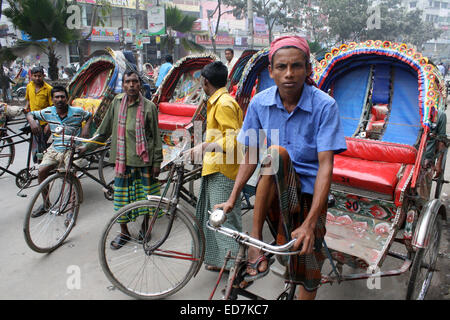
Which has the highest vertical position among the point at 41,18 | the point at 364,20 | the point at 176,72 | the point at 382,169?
the point at 364,20

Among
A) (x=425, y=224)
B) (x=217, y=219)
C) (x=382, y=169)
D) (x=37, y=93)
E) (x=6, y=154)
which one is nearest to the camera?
(x=217, y=219)

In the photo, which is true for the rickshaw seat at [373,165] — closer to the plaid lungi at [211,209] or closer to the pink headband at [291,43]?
the plaid lungi at [211,209]

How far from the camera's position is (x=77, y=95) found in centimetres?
589

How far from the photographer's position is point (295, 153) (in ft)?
5.98

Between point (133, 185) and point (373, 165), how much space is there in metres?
2.19

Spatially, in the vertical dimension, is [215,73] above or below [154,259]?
above

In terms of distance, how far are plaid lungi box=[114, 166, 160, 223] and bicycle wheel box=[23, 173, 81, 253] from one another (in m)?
0.48

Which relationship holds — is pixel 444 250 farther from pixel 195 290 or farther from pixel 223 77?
pixel 223 77

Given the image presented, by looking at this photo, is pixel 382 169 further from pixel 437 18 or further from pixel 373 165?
pixel 437 18

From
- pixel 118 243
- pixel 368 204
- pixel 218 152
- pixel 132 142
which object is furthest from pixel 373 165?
pixel 118 243

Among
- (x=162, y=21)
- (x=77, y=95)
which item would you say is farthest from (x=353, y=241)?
(x=162, y=21)
